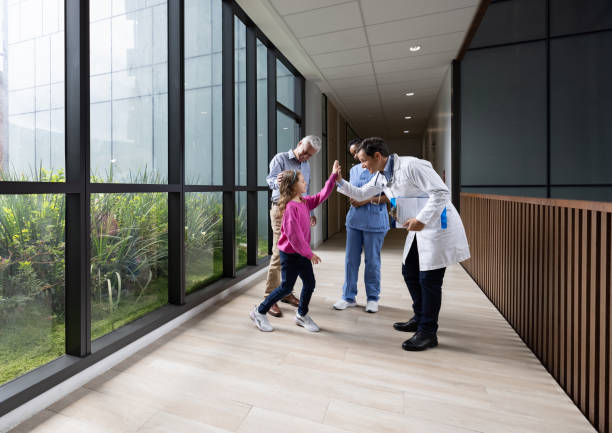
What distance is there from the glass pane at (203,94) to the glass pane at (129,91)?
309 millimetres

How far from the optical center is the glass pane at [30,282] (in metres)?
1.47

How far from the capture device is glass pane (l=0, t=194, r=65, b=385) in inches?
58.0

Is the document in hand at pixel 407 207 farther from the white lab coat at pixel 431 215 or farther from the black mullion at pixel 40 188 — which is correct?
the black mullion at pixel 40 188

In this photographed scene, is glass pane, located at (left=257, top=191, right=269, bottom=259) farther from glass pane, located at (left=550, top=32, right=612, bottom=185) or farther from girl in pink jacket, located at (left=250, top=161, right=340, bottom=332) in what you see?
glass pane, located at (left=550, top=32, right=612, bottom=185)

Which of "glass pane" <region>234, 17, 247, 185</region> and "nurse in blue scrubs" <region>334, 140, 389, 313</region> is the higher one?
"glass pane" <region>234, 17, 247, 185</region>

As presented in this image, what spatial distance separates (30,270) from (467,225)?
420cm

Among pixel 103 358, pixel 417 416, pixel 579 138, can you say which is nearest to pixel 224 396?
pixel 103 358

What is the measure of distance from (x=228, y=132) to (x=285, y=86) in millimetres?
2045

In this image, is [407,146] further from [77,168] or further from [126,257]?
[77,168]

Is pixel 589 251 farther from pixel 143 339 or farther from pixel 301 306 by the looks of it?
pixel 143 339

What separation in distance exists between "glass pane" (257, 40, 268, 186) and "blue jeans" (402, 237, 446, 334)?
231 cm

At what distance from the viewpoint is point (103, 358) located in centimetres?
178

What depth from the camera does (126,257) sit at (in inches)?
84.6

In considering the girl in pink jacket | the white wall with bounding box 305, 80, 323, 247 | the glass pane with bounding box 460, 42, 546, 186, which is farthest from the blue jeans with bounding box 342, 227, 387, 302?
the white wall with bounding box 305, 80, 323, 247
